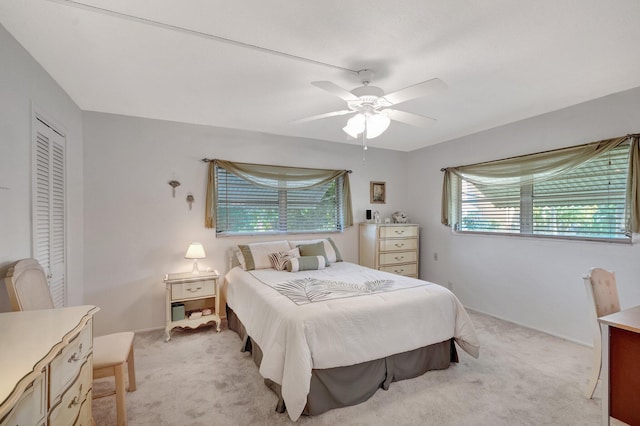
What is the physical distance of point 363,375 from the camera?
Answer: 217 centimetres

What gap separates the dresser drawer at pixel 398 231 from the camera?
445 cm

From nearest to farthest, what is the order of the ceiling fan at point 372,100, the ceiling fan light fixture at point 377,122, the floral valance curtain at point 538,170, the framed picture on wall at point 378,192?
the ceiling fan at point 372,100
the ceiling fan light fixture at point 377,122
the floral valance curtain at point 538,170
the framed picture on wall at point 378,192

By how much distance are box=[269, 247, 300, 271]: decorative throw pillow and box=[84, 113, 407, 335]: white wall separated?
596mm

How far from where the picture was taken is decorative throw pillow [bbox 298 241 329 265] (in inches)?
149

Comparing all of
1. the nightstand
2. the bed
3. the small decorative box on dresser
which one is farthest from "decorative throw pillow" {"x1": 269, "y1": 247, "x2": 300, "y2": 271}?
the small decorative box on dresser

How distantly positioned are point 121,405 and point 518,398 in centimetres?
268

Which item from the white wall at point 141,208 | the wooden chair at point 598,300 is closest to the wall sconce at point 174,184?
the white wall at point 141,208

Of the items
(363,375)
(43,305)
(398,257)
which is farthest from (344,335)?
(398,257)

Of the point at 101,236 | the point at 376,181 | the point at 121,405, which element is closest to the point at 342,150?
the point at 376,181

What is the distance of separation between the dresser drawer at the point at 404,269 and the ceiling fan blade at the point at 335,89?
284 centimetres

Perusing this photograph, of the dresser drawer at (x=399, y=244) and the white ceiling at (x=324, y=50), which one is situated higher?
the white ceiling at (x=324, y=50)

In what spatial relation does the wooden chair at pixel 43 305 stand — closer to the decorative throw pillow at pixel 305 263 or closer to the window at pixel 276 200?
the decorative throw pillow at pixel 305 263

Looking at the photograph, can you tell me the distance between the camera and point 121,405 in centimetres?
182

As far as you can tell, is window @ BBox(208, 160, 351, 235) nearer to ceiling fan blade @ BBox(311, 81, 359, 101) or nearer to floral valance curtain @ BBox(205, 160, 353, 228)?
floral valance curtain @ BBox(205, 160, 353, 228)
